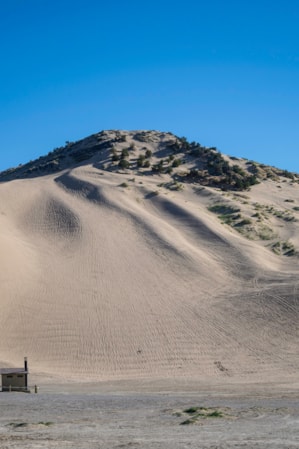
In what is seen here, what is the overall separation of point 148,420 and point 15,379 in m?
10.7

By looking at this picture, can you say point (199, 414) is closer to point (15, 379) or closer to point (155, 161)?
point (15, 379)

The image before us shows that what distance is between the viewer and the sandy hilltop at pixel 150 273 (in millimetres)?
30250

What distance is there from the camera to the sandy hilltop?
3025 centimetres

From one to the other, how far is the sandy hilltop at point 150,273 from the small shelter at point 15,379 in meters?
2.25

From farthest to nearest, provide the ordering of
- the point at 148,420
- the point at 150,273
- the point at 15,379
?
1. the point at 150,273
2. the point at 15,379
3. the point at 148,420

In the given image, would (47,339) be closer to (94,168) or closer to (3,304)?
(3,304)

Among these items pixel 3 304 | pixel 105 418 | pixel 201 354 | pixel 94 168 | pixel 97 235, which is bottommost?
pixel 105 418

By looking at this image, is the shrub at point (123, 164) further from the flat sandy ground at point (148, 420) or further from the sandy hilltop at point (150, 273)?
the flat sandy ground at point (148, 420)

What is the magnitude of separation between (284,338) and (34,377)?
38.5ft

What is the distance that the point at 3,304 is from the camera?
3459 cm

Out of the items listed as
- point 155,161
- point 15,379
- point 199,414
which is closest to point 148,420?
point 199,414

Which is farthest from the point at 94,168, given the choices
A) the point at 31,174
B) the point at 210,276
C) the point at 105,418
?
the point at 105,418

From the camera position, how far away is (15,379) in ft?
84.3

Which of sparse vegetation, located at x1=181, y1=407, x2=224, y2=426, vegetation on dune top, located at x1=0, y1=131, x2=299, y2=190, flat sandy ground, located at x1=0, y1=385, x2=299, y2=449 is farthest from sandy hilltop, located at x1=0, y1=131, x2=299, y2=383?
sparse vegetation, located at x1=181, y1=407, x2=224, y2=426
